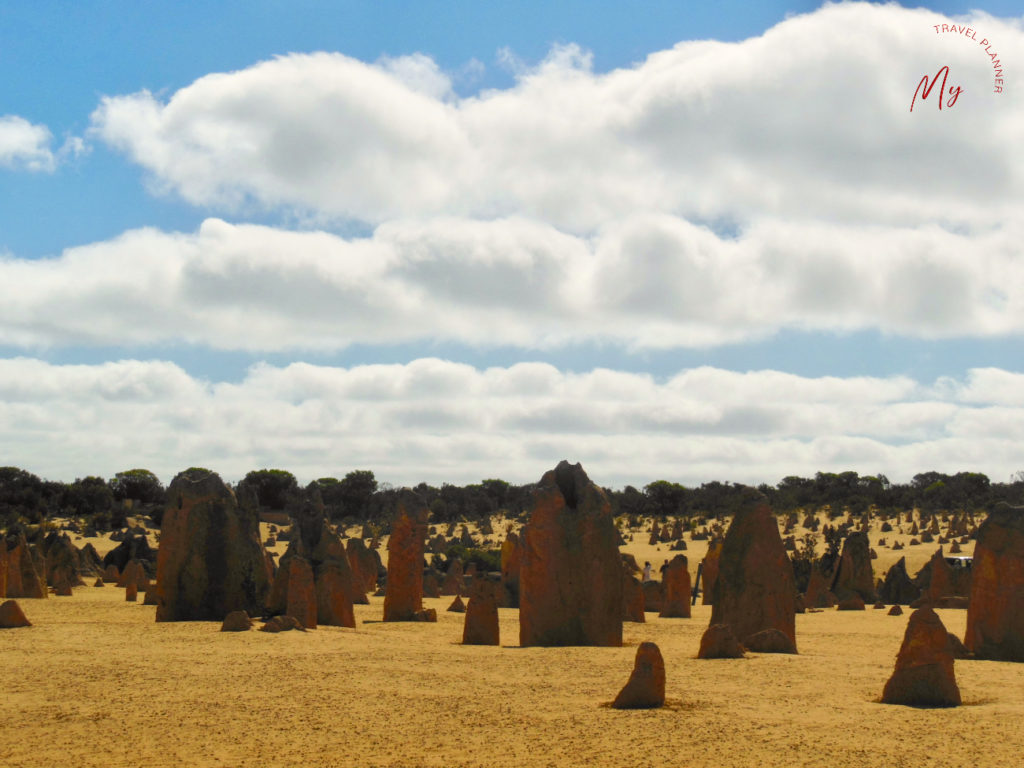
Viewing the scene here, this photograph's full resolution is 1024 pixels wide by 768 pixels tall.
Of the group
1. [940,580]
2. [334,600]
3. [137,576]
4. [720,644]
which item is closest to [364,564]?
[137,576]

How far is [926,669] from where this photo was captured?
10242mm

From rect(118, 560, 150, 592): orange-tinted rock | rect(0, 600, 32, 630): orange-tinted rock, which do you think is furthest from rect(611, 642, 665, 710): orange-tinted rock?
rect(118, 560, 150, 592): orange-tinted rock

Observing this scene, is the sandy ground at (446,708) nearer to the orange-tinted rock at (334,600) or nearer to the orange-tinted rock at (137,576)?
the orange-tinted rock at (334,600)

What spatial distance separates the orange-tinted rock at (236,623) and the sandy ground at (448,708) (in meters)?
0.83

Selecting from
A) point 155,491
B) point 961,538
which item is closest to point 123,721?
point 961,538

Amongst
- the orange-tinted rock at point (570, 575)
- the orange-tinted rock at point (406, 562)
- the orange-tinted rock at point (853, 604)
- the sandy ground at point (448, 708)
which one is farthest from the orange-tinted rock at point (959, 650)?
the orange-tinted rock at point (853, 604)

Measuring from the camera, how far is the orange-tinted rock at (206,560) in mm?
17484

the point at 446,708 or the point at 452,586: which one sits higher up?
the point at 452,586

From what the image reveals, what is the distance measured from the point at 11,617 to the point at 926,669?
12.0 m

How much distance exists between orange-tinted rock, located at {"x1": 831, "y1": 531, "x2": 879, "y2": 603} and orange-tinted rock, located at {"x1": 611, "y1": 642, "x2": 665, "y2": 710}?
17351 mm

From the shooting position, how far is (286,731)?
29.0 ft

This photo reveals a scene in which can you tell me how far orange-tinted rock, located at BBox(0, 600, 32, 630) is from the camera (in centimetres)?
1582

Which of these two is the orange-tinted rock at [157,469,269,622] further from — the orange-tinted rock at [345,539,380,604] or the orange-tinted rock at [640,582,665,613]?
the orange-tinted rock at [640,582,665,613]

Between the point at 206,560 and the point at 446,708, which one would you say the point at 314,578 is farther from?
the point at 446,708
